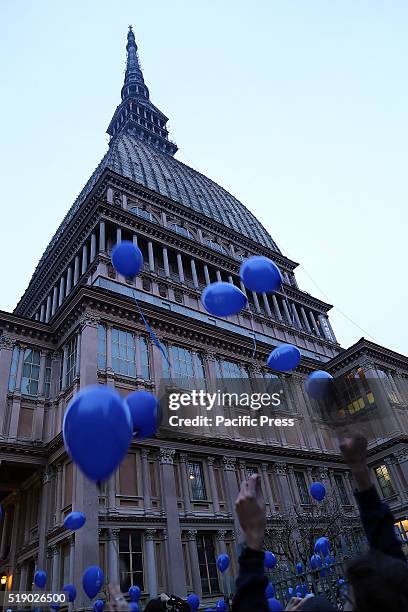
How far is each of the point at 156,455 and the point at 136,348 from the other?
670cm

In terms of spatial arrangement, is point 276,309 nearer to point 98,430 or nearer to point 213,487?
point 213,487

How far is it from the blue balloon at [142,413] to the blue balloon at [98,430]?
258cm

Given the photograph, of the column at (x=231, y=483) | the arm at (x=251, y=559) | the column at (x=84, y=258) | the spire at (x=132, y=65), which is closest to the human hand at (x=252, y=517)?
the arm at (x=251, y=559)

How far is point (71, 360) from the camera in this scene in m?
25.4

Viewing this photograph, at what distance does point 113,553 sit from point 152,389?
8.90 meters

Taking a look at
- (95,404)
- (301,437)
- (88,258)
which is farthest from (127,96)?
(95,404)

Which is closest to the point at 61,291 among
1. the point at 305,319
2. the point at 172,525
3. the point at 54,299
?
the point at 54,299

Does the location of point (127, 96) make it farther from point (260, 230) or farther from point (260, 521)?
point (260, 521)

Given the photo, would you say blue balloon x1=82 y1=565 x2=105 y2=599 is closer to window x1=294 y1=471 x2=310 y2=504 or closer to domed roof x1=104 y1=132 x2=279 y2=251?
window x1=294 y1=471 x2=310 y2=504

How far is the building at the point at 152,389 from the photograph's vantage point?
20609 mm

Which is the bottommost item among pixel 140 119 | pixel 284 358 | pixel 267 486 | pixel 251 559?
pixel 251 559

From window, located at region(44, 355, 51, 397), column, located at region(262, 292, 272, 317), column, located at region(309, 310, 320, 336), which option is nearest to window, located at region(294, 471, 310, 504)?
column, located at region(262, 292, 272, 317)

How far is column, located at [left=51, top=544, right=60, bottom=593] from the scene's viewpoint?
64.2ft

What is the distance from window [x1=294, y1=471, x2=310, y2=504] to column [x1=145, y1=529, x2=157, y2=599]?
12212 millimetres
